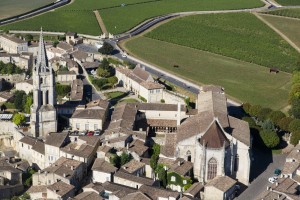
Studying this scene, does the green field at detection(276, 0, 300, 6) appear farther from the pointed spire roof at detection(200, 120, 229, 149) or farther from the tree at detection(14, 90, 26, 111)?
the pointed spire roof at detection(200, 120, 229, 149)

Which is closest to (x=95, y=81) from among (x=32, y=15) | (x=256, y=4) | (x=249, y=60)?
(x=249, y=60)

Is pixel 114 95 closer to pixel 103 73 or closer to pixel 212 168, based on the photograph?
pixel 103 73

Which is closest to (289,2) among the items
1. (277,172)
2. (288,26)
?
(288,26)

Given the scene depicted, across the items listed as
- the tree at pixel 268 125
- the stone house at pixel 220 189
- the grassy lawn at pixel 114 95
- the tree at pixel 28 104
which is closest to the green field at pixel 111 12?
the grassy lawn at pixel 114 95

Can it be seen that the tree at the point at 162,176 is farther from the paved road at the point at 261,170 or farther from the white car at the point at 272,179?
the white car at the point at 272,179

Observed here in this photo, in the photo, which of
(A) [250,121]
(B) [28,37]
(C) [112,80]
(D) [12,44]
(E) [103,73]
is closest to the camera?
(A) [250,121]

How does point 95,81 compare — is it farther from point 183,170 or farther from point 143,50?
point 183,170
